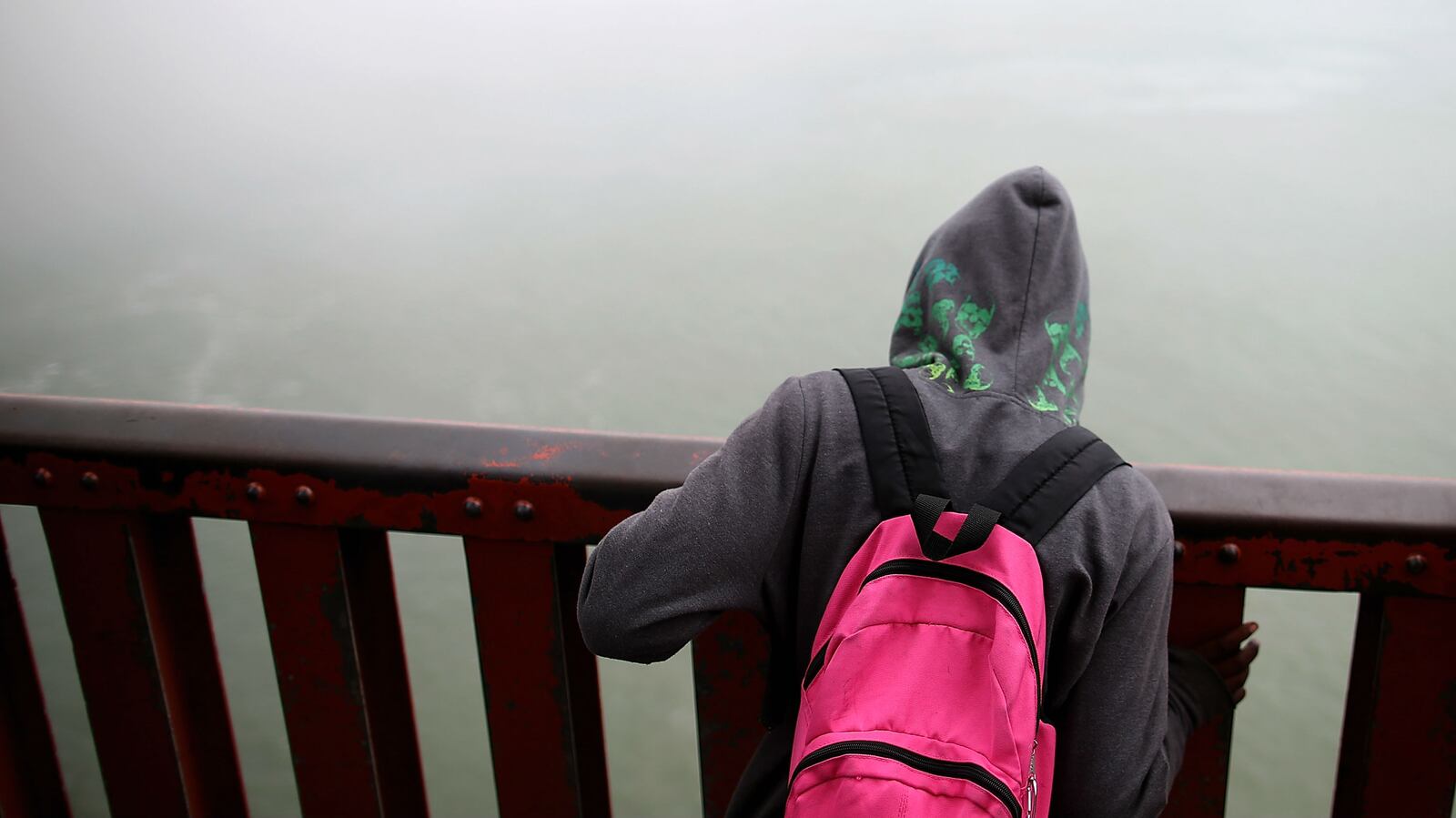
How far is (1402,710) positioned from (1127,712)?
1.25 feet

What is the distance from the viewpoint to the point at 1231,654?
1011 millimetres

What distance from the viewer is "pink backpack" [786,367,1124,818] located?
71 centimetres

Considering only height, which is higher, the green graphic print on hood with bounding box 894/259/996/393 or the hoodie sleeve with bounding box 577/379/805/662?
the green graphic print on hood with bounding box 894/259/996/393

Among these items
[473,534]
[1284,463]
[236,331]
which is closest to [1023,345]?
[473,534]

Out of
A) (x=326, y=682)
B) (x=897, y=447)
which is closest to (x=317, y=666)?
(x=326, y=682)

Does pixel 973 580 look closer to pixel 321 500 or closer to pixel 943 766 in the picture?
pixel 943 766

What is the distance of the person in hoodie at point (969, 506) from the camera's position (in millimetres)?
807

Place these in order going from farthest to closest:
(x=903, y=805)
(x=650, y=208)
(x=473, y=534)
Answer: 1. (x=650, y=208)
2. (x=473, y=534)
3. (x=903, y=805)

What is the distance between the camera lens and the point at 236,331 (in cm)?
538

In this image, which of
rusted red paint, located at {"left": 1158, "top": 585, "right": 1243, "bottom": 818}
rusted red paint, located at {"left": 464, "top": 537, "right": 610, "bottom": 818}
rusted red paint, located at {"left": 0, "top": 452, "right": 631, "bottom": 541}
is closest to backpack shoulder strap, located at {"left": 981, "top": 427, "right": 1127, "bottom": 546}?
rusted red paint, located at {"left": 1158, "top": 585, "right": 1243, "bottom": 818}

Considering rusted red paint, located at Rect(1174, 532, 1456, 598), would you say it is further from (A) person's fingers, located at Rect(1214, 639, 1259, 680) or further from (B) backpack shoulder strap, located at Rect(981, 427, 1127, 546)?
(B) backpack shoulder strap, located at Rect(981, 427, 1127, 546)

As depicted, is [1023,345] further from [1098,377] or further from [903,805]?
[1098,377]

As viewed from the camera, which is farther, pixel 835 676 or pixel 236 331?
pixel 236 331

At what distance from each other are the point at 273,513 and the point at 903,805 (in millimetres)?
735
